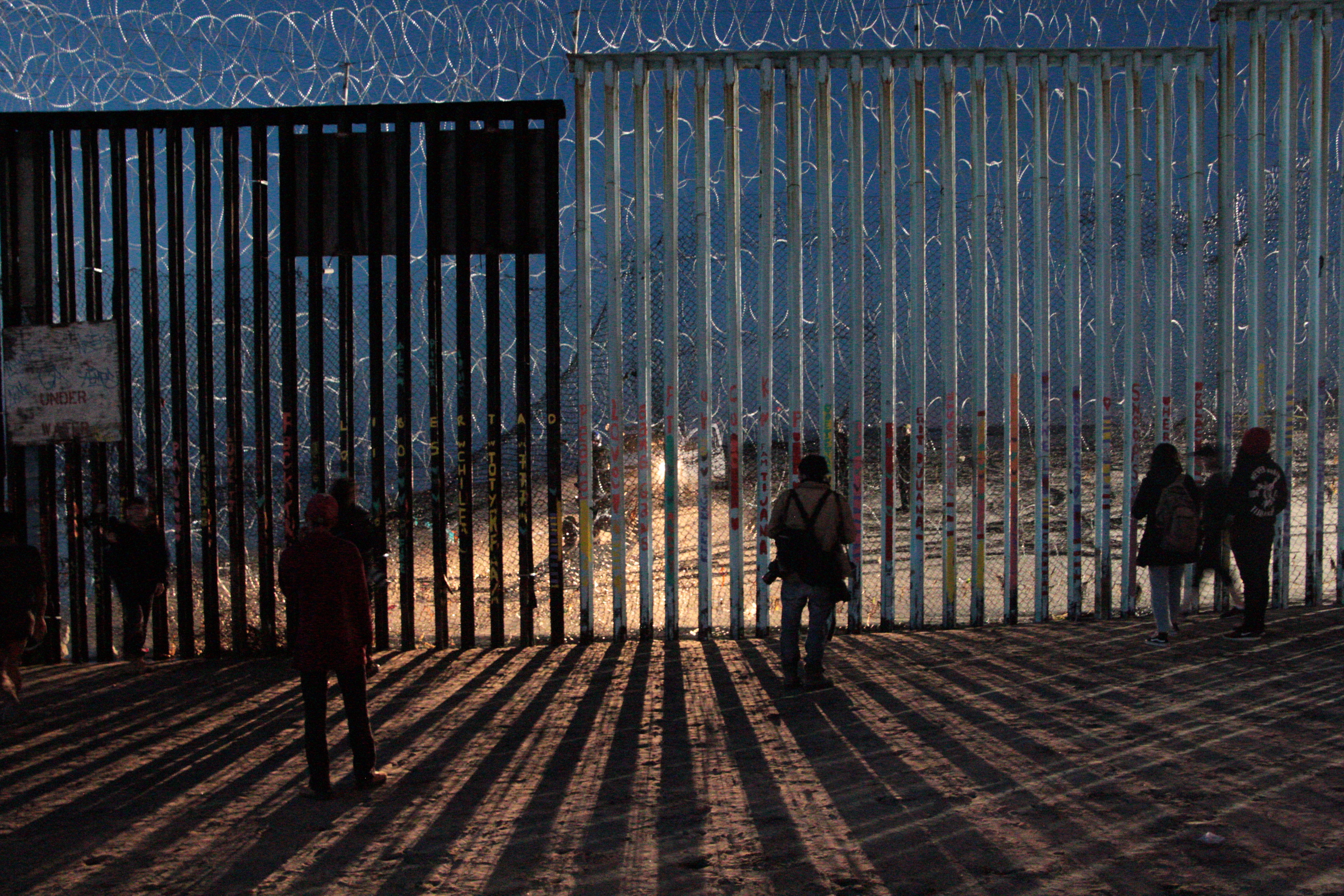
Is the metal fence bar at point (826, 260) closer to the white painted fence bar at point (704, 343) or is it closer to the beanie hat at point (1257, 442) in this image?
the white painted fence bar at point (704, 343)

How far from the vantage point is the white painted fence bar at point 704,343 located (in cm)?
709

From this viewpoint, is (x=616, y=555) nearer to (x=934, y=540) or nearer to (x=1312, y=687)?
(x=1312, y=687)

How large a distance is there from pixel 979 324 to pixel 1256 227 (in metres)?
2.44

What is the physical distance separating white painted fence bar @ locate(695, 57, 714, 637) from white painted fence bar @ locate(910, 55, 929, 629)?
1583 mm

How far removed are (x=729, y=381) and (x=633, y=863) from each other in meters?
4.41

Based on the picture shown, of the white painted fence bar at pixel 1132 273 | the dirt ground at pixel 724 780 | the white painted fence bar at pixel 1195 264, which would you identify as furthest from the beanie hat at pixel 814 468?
the white painted fence bar at pixel 1195 264

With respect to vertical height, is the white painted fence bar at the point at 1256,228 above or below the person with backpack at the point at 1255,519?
above

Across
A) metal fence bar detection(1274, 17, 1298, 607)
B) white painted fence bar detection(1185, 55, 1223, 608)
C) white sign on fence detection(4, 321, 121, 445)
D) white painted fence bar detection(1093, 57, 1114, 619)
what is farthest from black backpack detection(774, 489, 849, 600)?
white sign on fence detection(4, 321, 121, 445)

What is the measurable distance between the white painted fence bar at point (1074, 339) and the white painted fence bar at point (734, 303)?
2.63 metres

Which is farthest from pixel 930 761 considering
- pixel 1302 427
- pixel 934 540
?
pixel 934 540

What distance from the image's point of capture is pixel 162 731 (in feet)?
16.8

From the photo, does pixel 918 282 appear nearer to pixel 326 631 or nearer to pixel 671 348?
pixel 671 348

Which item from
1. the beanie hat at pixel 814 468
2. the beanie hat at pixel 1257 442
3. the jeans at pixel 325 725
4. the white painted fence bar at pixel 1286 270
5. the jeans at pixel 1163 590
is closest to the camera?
the jeans at pixel 325 725

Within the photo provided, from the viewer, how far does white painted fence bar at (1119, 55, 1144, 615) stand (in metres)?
7.28
